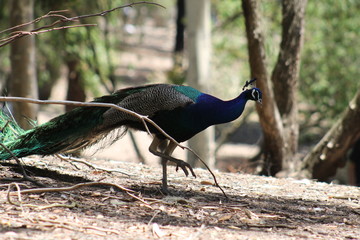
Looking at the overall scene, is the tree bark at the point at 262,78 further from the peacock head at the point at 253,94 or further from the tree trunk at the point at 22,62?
the tree trunk at the point at 22,62

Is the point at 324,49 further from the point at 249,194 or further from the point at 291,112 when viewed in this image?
the point at 249,194

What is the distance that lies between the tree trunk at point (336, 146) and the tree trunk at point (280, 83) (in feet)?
1.10

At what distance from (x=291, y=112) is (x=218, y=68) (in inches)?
220

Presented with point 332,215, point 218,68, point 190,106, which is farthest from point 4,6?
point 332,215

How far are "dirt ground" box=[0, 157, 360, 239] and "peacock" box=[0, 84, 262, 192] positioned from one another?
0.28 metres

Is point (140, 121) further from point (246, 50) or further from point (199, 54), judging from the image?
point (246, 50)

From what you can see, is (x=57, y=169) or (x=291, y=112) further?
(x=291, y=112)

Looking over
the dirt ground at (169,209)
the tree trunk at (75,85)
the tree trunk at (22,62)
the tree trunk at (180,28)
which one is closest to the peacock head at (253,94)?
the dirt ground at (169,209)

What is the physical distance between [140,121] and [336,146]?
376cm

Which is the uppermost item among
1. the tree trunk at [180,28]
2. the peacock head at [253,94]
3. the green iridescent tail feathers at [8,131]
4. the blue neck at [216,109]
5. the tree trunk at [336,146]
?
the tree trunk at [180,28]

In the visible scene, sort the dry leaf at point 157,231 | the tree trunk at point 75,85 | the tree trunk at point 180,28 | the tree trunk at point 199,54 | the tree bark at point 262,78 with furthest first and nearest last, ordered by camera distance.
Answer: the tree trunk at point 180,28 → the tree trunk at point 75,85 → the tree trunk at point 199,54 → the tree bark at point 262,78 → the dry leaf at point 157,231

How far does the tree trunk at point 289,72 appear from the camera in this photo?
7543 millimetres

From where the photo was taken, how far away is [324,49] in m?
12.2

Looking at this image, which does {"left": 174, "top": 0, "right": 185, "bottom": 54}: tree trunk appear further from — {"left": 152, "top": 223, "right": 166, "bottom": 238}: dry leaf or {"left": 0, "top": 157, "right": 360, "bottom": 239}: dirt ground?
{"left": 152, "top": 223, "right": 166, "bottom": 238}: dry leaf
